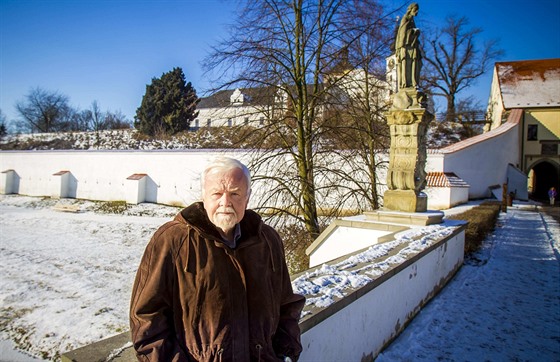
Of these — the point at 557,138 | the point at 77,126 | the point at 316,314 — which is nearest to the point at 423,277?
the point at 316,314

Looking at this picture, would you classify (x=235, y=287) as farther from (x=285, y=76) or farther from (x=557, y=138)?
(x=557, y=138)

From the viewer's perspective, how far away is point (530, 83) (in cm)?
3212

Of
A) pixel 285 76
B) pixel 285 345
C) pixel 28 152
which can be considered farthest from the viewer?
pixel 28 152

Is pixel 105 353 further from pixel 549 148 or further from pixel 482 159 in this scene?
pixel 549 148

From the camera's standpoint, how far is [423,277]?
4930mm

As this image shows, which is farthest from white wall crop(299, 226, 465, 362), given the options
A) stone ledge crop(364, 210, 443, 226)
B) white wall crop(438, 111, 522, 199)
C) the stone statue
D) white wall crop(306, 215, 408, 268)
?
white wall crop(438, 111, 522, 199)

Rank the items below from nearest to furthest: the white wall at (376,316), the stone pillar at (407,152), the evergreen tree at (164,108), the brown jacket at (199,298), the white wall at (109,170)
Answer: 1. the brown jacket at (199,298)
2. the white wall at (376,316)
3. the stone pillar at (407,152)
4. the white wall at (109,170)
5. the evergreen tree at (164,108)

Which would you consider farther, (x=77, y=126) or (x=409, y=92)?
(x=77, y=126)

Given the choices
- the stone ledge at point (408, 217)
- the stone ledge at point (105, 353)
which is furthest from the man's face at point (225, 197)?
the stone ledge at point (408, 217)

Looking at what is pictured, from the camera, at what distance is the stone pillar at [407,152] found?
6.98 meters

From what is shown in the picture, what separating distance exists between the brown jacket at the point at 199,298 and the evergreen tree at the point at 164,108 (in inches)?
1395

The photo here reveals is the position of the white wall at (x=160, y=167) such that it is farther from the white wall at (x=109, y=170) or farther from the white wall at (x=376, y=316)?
the white wall at (x=376, y=316)

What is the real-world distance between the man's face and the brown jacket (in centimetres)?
5

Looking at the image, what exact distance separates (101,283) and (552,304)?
9806 mm
